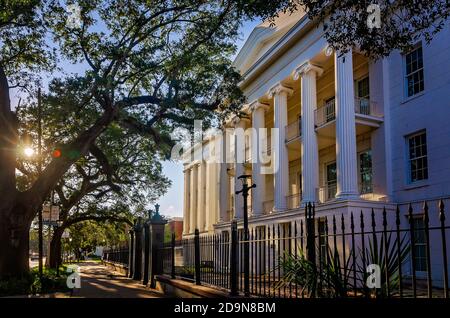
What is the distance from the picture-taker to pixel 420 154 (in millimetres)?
18750

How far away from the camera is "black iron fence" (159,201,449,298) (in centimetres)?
544

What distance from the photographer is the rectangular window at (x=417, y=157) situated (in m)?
18.5

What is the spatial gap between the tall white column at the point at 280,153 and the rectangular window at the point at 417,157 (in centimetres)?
749

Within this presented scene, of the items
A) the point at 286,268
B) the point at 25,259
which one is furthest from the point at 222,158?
the point at 286,268

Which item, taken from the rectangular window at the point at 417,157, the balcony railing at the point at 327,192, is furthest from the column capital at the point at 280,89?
the rectangular window at the point at 417,157

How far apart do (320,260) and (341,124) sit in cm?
1423

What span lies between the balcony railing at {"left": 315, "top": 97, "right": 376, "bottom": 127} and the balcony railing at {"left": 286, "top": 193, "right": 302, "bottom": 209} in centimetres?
458

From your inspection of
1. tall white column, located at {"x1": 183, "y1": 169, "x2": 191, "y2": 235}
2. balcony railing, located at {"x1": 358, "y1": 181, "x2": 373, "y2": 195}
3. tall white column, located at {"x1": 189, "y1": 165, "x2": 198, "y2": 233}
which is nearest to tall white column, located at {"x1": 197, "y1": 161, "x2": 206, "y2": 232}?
tall white column, located at {"x1": 189, "y1": 165, "x2": 198, "y2": 233}

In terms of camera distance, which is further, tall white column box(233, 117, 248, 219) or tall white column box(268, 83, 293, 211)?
tall white column box(233, 117, 248, 219)

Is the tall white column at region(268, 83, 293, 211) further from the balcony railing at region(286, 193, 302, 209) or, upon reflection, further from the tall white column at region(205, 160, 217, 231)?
the tall white column at region(205, 160, 217, 231)

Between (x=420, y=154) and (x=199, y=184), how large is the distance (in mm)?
26817

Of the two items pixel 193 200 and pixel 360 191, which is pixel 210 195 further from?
pixel 360 191

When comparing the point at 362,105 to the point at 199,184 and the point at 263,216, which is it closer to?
the point at 263,216

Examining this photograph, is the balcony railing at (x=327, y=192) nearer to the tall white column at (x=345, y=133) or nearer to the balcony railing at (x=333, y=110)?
the balcony railing at (x=333, y=110)
